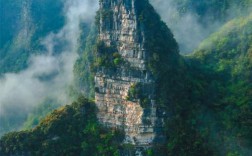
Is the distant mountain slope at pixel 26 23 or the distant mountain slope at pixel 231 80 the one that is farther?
the distant mountain slope at pixel 26 23

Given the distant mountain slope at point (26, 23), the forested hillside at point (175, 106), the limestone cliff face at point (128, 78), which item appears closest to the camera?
the limestone cliff face at point (128, 78)

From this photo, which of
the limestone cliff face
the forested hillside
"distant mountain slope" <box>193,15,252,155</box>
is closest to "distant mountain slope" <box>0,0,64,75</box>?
"distant mountain slope" <box>193,15,252,155</box>

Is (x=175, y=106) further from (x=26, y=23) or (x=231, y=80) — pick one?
(x=26, y=23)

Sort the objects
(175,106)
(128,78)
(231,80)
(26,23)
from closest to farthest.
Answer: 1. (128,78)
2. (175,106)
3. (231,80)
4. (26,23)

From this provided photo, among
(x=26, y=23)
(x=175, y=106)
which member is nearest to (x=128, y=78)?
(x=175, y=106)

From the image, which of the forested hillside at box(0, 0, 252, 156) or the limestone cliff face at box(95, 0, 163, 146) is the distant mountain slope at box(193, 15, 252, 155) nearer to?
the forested hillside at box(0, 0, 252, 156)

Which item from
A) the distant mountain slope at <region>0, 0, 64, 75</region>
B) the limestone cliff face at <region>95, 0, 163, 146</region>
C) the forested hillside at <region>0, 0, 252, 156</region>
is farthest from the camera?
the distant mountain slope at <region>0, 0, 64, 75</region>

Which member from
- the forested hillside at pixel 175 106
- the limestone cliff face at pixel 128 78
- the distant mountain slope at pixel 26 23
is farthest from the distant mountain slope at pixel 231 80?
the distant mountain slope at pixel 26 23

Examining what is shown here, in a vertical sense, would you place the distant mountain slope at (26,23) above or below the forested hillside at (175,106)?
above

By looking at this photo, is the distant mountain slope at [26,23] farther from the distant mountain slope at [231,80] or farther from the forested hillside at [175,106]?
the forested hillside at [175,106]
